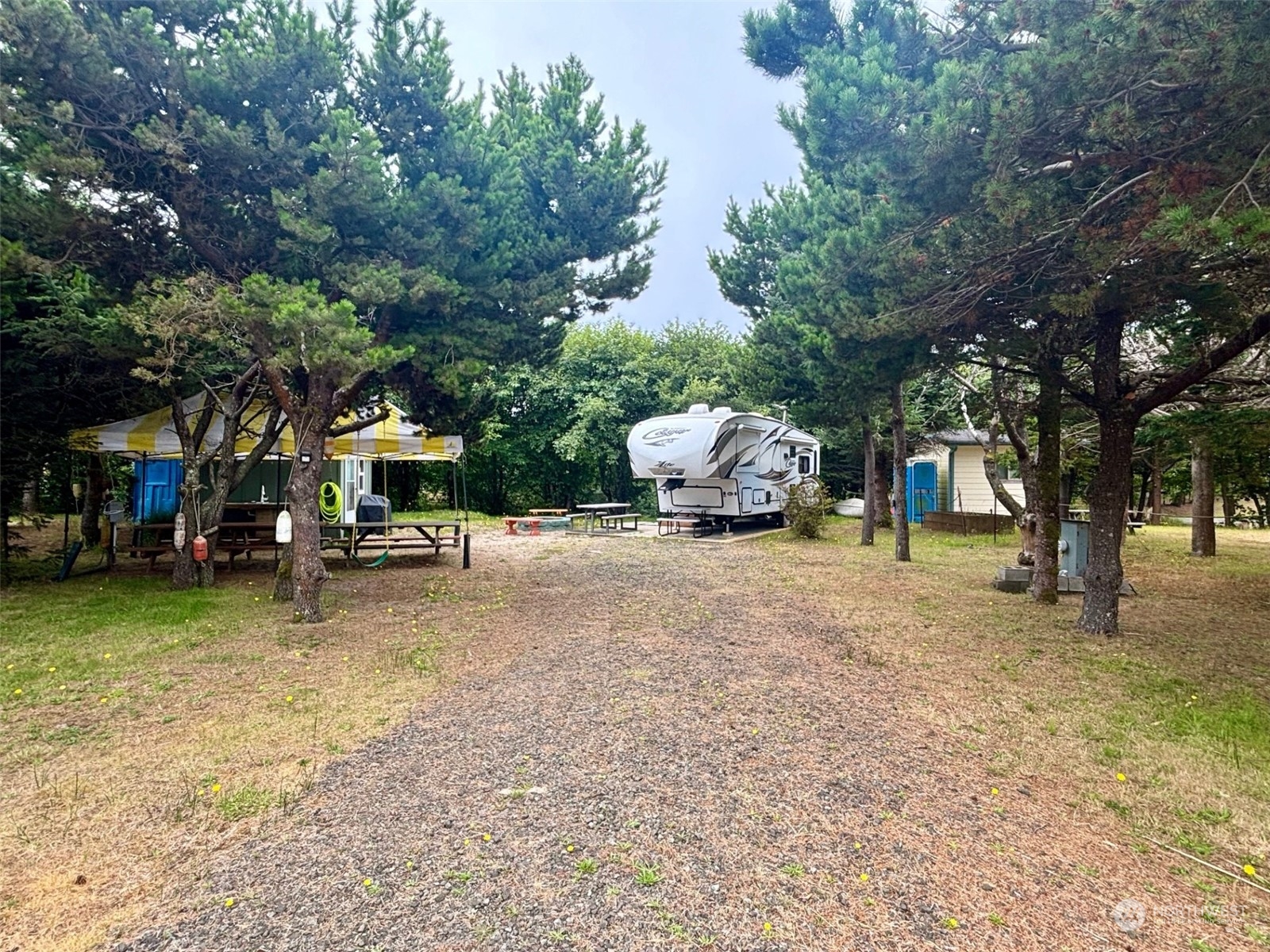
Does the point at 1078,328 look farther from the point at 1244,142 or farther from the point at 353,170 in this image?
the point at 353,170

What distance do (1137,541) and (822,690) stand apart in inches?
587

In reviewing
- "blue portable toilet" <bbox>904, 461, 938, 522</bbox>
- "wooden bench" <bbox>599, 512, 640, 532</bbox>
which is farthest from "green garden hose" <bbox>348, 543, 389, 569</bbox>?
"blue portable toilet" <bbox>904, 461, 938, 522</bbox>

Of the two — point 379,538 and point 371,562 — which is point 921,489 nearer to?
point 379,538

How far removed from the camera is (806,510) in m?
15.5

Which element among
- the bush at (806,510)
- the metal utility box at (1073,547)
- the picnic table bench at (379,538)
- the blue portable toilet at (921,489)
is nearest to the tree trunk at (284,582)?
the picnic table bench at (379,538)

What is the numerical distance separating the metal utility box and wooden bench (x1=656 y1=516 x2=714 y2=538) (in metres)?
7.97

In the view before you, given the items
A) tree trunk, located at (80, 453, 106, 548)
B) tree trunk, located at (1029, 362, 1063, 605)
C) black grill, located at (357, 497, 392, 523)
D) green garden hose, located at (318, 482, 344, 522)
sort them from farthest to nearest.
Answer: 1. green garden hose, located at (318, 482, 344, 522)
2. black grill, located at (357, 497, 392, 523)
3. tree trunk, located at (80, 453, 106, 548)
4. tree trunk, located at (1029, 362, 1063, 605)

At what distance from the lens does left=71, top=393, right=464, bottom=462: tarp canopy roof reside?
29.5 ft

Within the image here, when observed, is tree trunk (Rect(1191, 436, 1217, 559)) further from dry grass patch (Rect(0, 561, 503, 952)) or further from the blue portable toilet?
dry grass patch (Rect(0, 561, 503, 952))

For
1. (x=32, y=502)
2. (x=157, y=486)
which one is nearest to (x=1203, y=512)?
(x=157, y=486)

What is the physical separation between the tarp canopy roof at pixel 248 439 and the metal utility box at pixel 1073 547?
355 inches

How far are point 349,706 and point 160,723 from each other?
1.07m

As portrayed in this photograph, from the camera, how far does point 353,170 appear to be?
6047 millimetres

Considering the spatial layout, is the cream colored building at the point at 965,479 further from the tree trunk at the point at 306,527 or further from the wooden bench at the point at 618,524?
the tree trunk at the point at 306,527
